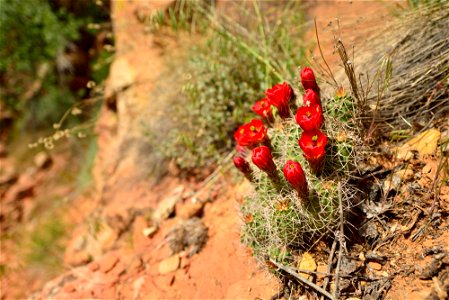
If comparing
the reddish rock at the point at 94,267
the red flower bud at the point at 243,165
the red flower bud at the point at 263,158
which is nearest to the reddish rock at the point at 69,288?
the reddish rock at the point at 94,267

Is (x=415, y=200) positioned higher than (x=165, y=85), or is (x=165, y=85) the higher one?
(x=165, y=85)

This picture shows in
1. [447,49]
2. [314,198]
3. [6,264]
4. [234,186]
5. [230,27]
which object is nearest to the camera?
[314,198]

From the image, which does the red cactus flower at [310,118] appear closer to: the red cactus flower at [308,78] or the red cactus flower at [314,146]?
the red cactus flower at [314,146]

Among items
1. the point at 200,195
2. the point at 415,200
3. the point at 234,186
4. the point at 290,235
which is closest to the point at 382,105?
the point at 415,200

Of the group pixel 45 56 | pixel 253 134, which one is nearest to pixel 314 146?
pixel 253 134

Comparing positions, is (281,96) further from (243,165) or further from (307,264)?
(307,264)

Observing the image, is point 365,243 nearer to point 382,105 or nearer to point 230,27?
point 382,105
